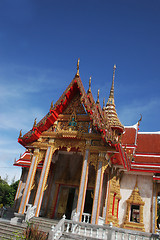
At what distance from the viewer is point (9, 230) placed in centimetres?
869

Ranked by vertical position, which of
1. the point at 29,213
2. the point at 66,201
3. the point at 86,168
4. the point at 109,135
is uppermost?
the point at 109,135

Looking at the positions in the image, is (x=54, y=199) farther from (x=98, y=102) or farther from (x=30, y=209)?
(x=98, y=102)

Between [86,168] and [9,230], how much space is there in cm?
385

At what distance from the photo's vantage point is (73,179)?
1231 centimetres

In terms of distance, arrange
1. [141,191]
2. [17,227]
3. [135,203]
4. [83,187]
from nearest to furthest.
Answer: [17,227] < [83,187] < [135,203] < [141,191]

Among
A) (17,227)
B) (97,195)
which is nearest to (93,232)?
(97,195)

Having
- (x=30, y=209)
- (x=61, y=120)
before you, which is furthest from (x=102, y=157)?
(x=30, y=209)

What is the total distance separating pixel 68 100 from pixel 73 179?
167 inches

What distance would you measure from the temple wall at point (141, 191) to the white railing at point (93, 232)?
4.13m

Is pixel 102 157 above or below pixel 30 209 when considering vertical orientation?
above

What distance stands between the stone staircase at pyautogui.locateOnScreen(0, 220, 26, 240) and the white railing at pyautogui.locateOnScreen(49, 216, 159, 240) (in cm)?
158

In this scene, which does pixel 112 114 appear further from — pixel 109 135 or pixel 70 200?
pixel 70 200

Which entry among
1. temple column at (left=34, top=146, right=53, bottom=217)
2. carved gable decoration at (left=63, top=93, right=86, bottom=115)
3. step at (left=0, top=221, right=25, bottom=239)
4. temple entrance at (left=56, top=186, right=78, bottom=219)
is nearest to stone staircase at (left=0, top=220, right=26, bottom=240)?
step at (left=0, top=221, right=25, bottom=239)

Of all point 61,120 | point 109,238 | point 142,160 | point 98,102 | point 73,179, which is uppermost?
point 98,102
